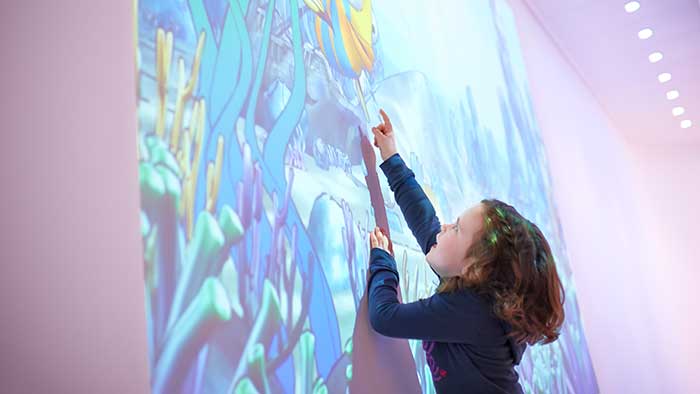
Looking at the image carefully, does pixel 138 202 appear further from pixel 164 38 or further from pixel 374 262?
pixel 374 262

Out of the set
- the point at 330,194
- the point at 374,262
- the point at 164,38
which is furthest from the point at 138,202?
the point at 374,262

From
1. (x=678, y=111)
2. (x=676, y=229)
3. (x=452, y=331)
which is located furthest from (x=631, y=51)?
(x=452, y=331)

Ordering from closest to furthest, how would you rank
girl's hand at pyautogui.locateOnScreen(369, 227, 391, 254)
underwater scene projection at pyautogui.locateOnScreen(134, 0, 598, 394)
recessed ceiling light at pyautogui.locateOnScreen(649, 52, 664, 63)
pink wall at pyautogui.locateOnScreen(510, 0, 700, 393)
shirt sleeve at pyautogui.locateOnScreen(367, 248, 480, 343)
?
underwater scene projection at pyautogui.locateOnScreen(134, 0, 598, 394), shirt sleeve at pyautogui.locateOnScreen(367, 248, 480, 343), girl's hand at pyautogui.locateOnScreen(369, 227, 391, 254), pink wall at pyautogui.locateOnScreen(510, 0, 700, 393), recessed ceiling light at pyautogui.locateOnScreen(649, 52, 664, 63)

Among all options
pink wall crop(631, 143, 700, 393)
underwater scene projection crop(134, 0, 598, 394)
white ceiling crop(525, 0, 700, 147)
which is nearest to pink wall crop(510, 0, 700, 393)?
pink wall crop(631, 143, 700, 393)

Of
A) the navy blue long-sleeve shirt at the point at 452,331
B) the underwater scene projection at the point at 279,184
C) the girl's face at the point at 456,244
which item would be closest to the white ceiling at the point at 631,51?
the underwater scene projection at the point at 279,184

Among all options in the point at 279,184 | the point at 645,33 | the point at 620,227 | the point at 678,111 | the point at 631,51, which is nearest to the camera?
the point at 279,184

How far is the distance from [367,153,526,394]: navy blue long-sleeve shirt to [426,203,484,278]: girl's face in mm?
76

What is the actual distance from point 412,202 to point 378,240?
140mm

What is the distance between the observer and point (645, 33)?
413 cm

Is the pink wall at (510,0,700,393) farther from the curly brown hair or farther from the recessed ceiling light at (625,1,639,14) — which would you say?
the curly brown hair

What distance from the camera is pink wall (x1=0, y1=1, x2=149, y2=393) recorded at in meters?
0.64

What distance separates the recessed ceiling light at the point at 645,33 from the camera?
4.10 metres

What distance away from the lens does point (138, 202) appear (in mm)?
792

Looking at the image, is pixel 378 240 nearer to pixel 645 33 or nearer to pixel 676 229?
pixel 645 33
